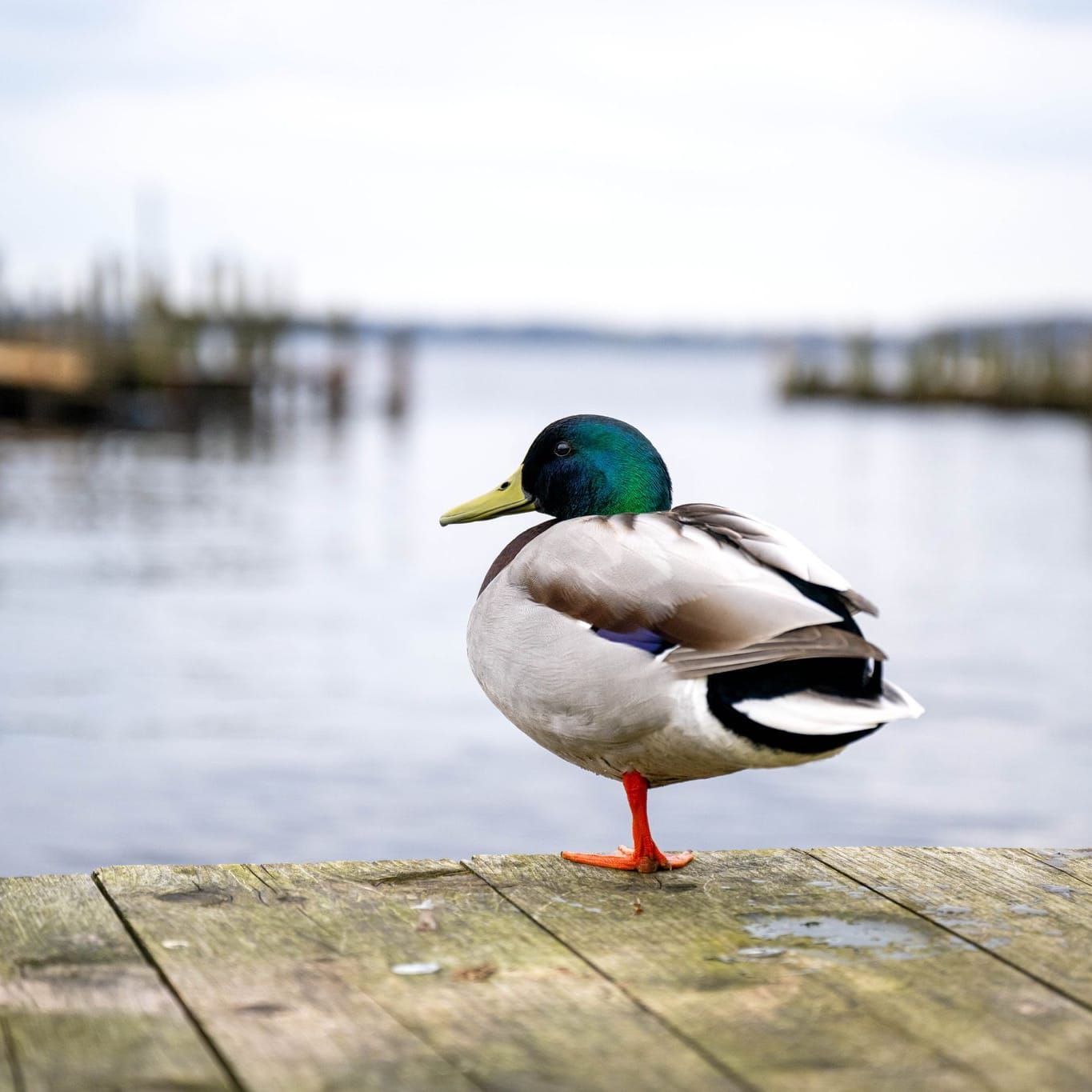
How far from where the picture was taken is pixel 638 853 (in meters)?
2.91

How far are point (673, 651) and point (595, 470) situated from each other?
0.60 metres

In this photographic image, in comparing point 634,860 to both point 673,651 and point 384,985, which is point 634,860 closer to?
point 673,651

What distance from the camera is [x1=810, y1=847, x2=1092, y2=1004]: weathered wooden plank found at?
93.4 inches

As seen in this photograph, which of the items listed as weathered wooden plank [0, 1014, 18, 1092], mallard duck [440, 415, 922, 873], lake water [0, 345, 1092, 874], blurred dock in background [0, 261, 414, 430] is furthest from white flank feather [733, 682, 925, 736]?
blurred dock in background [0, 261, 414, 430]

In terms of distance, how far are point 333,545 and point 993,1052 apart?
62.6ft

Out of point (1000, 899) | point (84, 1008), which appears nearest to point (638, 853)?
point (1000, 899)

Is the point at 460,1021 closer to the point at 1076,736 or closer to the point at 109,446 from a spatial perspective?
the point at 1076,736

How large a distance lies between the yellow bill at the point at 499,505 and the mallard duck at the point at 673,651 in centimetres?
17

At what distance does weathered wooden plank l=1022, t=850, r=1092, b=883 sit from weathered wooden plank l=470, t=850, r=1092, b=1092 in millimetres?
381

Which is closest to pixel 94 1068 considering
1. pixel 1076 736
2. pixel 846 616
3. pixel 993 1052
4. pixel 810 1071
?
pixel 810 1071

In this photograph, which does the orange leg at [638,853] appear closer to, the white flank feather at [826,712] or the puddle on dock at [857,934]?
the puddle on dock at [857,934]

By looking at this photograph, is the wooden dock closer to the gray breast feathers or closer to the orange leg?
the orange leg

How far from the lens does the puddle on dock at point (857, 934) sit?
7.96 feet

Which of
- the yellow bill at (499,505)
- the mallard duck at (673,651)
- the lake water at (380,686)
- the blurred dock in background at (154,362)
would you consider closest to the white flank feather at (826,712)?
the mallard duck at (673,651)
